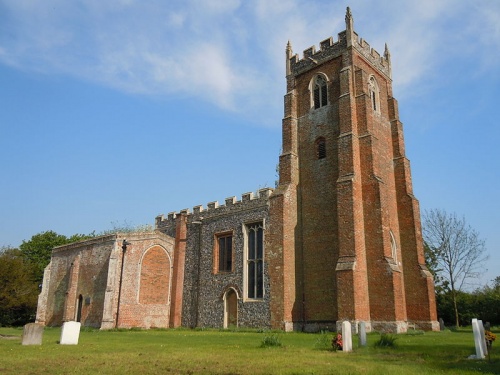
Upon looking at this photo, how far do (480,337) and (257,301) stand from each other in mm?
15024

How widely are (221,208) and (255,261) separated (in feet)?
15.4

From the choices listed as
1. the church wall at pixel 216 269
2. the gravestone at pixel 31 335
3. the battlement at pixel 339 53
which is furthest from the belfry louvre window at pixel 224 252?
the gravestone at pixel 31 335

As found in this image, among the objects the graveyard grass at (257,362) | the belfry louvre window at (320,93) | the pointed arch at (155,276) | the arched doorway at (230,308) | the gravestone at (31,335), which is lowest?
the graveyard grass at (257,362)

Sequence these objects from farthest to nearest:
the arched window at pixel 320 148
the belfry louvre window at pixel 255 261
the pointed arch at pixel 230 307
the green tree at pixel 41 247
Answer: the green tree at pixel 41 247, the pointed arch at pixel 230 307, the arched window at pixel 320 148, the belfry louvre window at pixel 255 261

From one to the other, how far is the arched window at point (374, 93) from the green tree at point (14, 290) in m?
28.9

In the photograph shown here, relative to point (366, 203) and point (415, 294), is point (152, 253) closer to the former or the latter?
point (366, 203)

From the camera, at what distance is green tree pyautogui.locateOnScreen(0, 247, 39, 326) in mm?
32906

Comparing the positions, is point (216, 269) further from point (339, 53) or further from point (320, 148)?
point (339, 53)

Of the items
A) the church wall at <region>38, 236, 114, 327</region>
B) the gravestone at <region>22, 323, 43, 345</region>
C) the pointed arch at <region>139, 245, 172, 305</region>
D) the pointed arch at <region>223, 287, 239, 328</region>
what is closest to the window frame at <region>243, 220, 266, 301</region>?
the pointed arch at <region>223, 287, 239, 328</region>

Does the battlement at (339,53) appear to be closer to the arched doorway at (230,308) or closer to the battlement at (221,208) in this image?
the battlement at (221,208)

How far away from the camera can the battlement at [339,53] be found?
24516 mm

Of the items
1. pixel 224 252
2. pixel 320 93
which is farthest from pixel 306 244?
pixel 320 93

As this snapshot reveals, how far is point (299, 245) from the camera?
23234mm

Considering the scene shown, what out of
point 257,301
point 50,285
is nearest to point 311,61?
point 257,301
